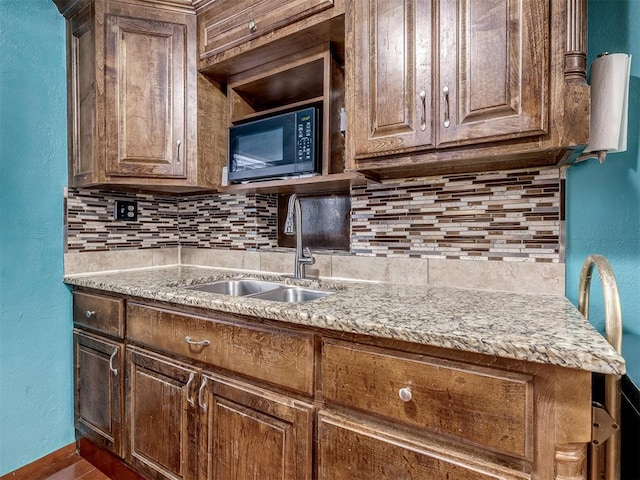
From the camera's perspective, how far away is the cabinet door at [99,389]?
1554mm

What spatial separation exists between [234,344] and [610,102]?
1.35 m

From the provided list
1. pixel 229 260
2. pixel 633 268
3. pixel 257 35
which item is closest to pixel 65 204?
pixel 229 260

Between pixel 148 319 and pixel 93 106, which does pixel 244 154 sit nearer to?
pixel 93 106

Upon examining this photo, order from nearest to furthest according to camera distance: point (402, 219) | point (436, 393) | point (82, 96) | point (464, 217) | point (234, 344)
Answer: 1. point (436, 393)
2. point (234, 344)
3. point (464, 217)
4. point (402, 219)
5. point (82, 96)

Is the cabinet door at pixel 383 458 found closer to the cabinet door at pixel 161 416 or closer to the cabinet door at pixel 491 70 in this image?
the cabinet door at pixel 161 416

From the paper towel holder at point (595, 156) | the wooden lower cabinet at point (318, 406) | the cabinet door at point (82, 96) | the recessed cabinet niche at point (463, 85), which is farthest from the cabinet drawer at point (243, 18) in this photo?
the wooden lower cabinet at point (318, 406)

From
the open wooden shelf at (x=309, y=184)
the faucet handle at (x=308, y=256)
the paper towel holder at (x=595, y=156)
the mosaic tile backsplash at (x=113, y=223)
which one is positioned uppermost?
the paper towel holder at (x=595, y=156)

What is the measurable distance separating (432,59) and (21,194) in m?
1.85

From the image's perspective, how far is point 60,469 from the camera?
1.72 meters

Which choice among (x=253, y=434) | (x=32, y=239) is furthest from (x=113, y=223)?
(x=253, y=434)

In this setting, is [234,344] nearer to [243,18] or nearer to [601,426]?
[601,426]

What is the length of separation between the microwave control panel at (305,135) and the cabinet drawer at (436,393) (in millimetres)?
822

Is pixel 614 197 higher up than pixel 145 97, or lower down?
lower down

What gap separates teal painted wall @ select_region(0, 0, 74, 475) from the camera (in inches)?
65.2
